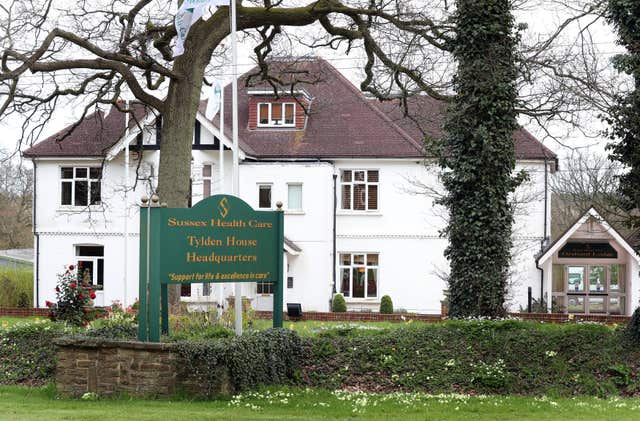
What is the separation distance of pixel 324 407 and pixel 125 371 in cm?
300

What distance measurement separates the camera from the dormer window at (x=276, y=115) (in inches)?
1575

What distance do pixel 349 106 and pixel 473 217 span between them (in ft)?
75.0

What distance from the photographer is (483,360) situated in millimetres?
14969

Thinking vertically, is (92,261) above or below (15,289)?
above

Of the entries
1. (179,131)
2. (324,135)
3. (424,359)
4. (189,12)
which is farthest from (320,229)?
(424,359)

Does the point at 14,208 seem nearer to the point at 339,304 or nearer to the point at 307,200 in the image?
the point at 307,200

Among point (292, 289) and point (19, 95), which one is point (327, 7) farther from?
point (292, 289)

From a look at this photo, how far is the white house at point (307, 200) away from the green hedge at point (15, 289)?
101 cm

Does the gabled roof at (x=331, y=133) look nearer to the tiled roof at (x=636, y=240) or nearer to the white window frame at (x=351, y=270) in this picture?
the white window frame at (x=351, y=270)

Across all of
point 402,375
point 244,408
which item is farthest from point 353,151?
point 244,408

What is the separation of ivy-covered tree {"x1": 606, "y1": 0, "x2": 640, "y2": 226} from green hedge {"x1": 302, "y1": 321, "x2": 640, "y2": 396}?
2.51 meters

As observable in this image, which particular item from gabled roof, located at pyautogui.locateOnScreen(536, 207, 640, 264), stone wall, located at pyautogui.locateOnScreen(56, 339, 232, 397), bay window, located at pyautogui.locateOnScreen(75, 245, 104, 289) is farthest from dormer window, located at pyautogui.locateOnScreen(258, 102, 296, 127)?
stone wall, located at pyautogui.locateOnScreen(56, 339, 232, 397)

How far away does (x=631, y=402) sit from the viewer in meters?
Answer: 12.8

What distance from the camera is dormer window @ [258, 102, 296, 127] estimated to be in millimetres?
40000
